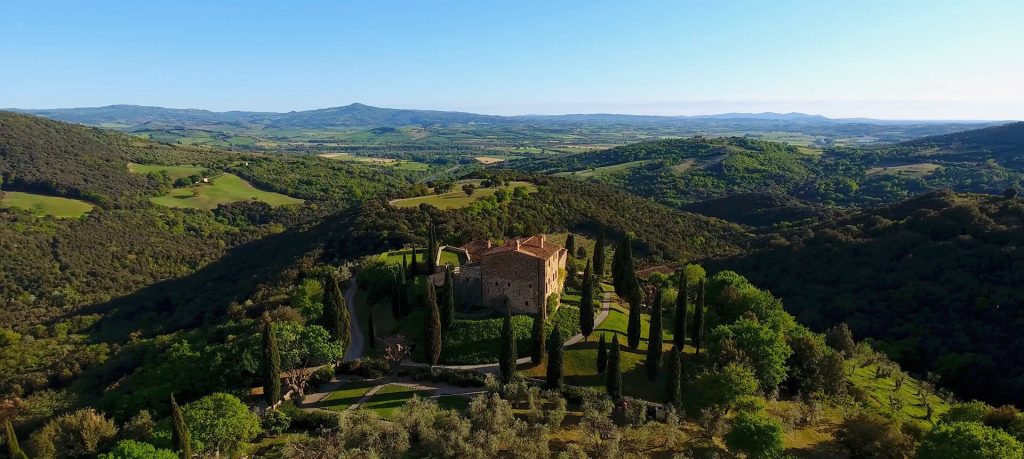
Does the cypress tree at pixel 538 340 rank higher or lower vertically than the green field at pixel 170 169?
lower

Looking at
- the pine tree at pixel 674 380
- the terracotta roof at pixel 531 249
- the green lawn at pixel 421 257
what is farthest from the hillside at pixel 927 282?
the green lawn at pixel 421 257

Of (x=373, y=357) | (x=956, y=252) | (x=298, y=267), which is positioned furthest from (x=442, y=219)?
(x=956, y=252)

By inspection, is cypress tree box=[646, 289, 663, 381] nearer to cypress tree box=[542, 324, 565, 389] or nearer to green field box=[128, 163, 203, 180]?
cypress tree box=[542, 324, 565, 389]

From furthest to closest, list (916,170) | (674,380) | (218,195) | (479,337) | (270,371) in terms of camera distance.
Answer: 1. (916,170)
2. (218,195)
3. (479,337)
4. (270,371)
5. (674,380)

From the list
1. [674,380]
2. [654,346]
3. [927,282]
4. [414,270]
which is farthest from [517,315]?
[927,282]

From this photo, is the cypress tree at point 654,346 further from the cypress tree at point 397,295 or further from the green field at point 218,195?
the green field at point 218,195

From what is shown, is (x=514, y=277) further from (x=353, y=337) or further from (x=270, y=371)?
(x=270, y=371)

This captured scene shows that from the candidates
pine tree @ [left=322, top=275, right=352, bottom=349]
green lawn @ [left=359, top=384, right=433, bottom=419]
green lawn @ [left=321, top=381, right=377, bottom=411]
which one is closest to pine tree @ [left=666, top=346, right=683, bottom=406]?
green lawn @ [left=359, top=384, right=433, bottom=419]
